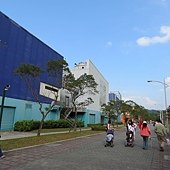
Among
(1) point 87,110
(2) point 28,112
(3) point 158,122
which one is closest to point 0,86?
(2) point 28,112

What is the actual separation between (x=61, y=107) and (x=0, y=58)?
1871 cm

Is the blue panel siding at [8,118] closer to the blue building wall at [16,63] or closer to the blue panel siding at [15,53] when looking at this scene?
the blue building wall at [16,63]

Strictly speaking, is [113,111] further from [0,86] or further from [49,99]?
[0,86]

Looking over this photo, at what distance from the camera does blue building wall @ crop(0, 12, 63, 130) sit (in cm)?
2805

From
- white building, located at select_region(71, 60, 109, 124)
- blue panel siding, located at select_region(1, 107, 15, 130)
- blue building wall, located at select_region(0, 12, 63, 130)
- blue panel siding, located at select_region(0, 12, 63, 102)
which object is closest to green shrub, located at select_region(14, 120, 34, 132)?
blue panel siding, located at select_region(1, 107, 15, 130)

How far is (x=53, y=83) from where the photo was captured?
134 feet

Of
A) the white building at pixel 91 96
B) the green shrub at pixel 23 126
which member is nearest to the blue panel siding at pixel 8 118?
the green shrub at pixel 23 126

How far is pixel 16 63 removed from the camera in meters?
29.9

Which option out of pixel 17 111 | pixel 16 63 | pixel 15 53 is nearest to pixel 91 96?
pixel 17 111

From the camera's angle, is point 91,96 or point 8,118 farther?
point 91,96

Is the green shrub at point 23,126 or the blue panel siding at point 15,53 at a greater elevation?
the blue panel siding at point 15,53

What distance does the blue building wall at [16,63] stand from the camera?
28047mm

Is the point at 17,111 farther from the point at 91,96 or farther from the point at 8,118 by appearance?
the point at 91,96

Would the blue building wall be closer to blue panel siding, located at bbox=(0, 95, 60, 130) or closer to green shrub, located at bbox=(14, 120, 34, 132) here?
blue panel siding, located at bbox=(0, 95, 60, 130)
